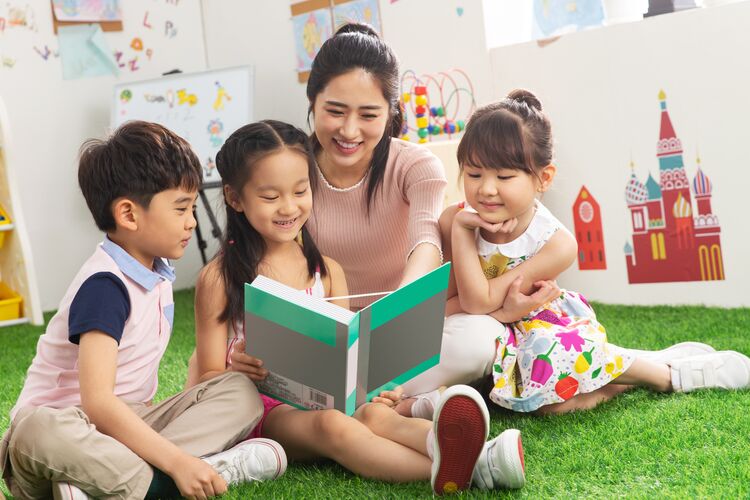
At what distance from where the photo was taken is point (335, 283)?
1.48 m

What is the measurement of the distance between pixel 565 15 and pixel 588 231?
0.68 meters

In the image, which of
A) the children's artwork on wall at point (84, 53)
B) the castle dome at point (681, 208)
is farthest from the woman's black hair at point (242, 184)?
the children's artwork on wall at point (84, 53)

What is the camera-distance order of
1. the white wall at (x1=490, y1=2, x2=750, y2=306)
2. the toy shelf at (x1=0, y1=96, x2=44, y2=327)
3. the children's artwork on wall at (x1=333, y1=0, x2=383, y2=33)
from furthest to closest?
1. the children's artwork on wall at (x1=333, y1=0, x2=383, y2=33)
2. the toy shelf at (x1=0, y1=96, x2=44, y2=327)
3. the white wall at (x1=490, y1=2, x2=750, y2=306)

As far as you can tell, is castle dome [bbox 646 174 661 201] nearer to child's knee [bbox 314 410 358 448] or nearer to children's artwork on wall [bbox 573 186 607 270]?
children's artwork on wall [bbox 573 186 607 270]

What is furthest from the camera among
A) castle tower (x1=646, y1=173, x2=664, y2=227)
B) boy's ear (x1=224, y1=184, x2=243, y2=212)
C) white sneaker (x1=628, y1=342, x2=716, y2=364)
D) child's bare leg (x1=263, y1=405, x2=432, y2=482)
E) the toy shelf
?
the toy shelf

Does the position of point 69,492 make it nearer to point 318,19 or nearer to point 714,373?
point 714,373

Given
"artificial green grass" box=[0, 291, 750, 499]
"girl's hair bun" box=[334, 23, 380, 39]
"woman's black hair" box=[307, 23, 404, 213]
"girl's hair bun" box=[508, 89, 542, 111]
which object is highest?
"girl's hair bun" box=[334, 23, 380, 39]

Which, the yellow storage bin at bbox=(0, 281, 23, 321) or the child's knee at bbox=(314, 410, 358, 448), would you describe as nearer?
the child's knee at bbox=(314, 410, 358, 448)

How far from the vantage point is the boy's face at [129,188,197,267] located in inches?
47.7

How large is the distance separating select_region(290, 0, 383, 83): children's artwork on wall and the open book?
83.3 inches

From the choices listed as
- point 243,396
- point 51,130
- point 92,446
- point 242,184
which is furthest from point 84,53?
point 92,446

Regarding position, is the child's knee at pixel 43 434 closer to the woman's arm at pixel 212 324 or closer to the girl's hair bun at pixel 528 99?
the woman's arm at pixel 212 324

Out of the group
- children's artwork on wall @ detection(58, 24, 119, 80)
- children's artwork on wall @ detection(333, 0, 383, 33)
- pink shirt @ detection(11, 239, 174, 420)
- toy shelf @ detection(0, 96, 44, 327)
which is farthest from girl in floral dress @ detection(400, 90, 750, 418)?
children's artwork on wall @ detection(58, 24, 119, 80)

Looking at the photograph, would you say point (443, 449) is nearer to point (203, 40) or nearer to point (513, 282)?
point (513, 282)
